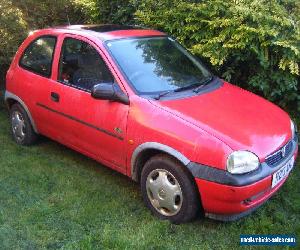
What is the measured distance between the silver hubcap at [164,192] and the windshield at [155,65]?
2.79 ft

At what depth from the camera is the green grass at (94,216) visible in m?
3.89

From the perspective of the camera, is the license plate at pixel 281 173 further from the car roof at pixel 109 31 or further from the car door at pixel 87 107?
the car roof at pixel 109 31

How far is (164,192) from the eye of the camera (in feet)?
13.4

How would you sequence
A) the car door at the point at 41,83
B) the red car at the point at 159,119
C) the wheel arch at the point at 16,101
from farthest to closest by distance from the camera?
1. the wheel arch at the point at 16,101
2. the car door at the point at 41,83
3. the red car at the point at 159,119

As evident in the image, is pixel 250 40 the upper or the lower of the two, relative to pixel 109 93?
upper

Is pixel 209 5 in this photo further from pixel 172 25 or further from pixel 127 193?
pixel 127 193

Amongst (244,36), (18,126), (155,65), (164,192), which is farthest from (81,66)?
(244,36)

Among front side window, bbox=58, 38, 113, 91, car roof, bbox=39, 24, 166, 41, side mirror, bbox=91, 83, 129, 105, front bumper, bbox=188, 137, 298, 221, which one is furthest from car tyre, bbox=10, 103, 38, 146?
front bumper, bbox=188, 137, 298, 221

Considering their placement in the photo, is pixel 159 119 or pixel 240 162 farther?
pixel 159 119

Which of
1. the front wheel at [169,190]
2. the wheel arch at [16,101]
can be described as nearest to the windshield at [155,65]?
the front wheel at [169,190]

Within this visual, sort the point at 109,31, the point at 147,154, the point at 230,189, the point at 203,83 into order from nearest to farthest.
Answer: the point at 230,189, the point at 147,154, the point at 203,83, the point at 109,31

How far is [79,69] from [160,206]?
1816 mm

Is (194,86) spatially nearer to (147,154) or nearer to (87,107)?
(147,154)

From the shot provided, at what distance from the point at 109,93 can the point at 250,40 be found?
2.14 metres
